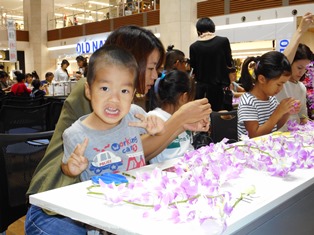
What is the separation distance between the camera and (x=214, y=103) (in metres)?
4.44

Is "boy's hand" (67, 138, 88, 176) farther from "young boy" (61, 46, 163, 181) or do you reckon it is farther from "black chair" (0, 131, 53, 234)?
"black chair" (0, 131, 53, 234)

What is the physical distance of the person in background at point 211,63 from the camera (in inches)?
175

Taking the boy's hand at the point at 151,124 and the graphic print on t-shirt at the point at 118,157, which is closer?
the graphic print on t-shirt at the point at 118,157

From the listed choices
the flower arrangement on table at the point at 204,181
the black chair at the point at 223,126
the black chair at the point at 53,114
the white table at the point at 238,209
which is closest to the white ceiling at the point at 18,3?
the black chair at the point at 53,114

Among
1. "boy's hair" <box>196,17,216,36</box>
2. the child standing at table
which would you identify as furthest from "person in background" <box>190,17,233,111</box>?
the child standing at table

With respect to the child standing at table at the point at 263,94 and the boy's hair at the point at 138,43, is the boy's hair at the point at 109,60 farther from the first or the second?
the child standing at table at the point at 263,94

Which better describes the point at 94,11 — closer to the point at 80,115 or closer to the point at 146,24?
the point at 146,24

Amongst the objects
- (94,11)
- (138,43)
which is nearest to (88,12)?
(94,11)

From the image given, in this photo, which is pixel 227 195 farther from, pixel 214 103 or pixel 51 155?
pixel 214 103

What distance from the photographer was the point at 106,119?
4.41 feet

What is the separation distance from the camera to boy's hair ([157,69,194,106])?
225cm

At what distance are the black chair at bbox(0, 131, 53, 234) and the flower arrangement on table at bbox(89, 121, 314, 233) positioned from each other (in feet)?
2.13

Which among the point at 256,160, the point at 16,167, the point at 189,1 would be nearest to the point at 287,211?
the point at 256,160

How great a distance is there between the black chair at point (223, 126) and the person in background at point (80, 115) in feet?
2.97
